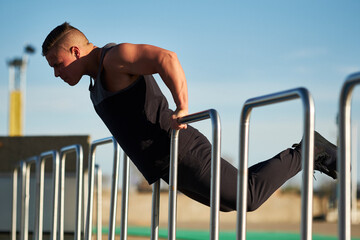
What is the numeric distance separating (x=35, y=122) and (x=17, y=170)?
27.1 m

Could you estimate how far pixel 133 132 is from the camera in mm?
2967

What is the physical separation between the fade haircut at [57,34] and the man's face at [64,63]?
31mm

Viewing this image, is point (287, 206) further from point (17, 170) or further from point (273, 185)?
point (273, 185)

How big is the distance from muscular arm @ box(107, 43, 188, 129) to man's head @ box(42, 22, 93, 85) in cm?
26

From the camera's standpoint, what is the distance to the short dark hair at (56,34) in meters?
3.04

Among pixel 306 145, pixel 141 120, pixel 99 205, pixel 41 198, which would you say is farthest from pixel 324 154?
pixel 41 198

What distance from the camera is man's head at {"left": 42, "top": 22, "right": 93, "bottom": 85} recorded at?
301 centimetres

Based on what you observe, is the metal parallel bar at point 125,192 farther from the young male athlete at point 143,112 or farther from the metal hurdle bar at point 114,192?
the young male athlete at point 143,112

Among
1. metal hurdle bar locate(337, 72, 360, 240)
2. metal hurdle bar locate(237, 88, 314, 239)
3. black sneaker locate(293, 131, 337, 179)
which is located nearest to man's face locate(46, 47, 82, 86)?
metal hurdle bar locate(237, 88, 314, 239)

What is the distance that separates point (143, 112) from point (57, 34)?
585 mm

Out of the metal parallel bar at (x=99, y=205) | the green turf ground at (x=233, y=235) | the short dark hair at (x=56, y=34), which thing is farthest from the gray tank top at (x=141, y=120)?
the green turf ground at (x=233, y=235)

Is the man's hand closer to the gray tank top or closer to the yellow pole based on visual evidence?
the gray tank top

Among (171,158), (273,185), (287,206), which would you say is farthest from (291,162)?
(287,206)

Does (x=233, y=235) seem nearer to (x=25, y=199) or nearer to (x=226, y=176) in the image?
(x=25, y=199)
